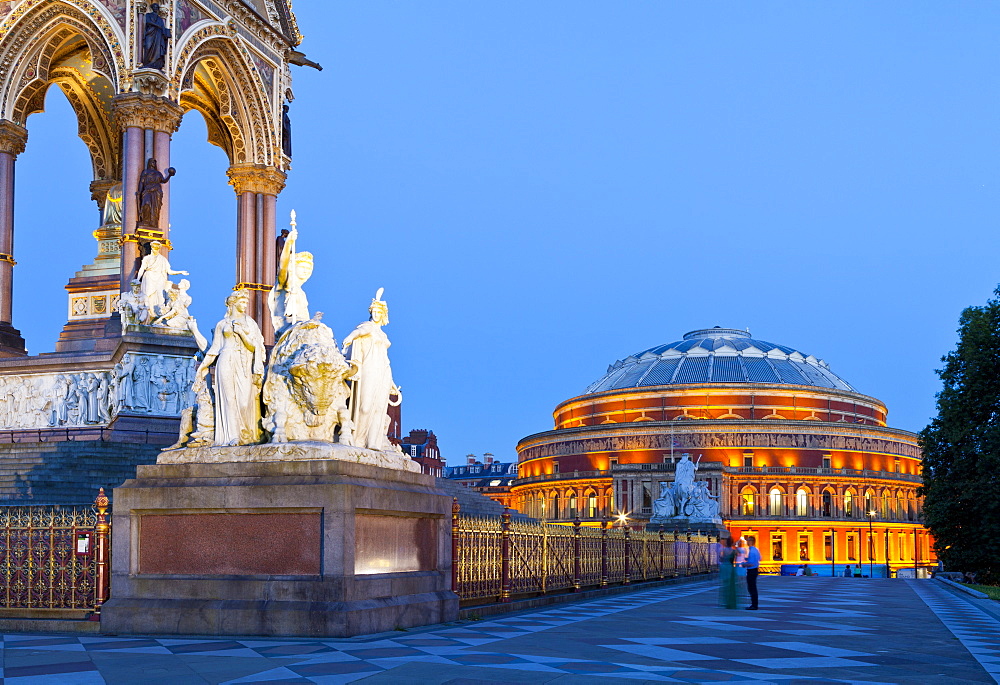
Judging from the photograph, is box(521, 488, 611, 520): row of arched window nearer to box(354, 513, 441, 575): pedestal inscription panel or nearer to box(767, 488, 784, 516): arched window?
box(767, 488, 784, 516): arched window

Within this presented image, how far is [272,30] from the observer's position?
3731 centimetres

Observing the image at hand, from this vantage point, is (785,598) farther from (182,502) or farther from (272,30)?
(272,30)

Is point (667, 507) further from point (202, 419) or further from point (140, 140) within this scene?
point (202, 419)

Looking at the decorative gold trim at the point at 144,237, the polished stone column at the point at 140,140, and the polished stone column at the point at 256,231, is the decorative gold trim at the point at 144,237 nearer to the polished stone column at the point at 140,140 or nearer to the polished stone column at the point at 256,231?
the polished stone column at the point at 140,140

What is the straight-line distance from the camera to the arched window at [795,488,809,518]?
331ft

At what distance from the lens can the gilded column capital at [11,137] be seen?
108ft

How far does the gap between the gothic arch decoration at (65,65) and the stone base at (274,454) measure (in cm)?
1994

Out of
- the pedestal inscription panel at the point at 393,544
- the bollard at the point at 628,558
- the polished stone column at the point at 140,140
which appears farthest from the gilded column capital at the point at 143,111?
the pedestal inscription panel at the point at 393,544

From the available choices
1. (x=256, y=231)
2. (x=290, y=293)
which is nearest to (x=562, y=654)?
(x=290, y=293)

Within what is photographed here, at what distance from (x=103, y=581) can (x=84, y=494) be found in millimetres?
7575

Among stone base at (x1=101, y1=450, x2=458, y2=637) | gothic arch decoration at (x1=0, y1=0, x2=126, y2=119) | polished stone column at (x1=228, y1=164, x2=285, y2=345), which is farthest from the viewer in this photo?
polished stone column at (x1=228, y1=164, x2=285, y2=345)

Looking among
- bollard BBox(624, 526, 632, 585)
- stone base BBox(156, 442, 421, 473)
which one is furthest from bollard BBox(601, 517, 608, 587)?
stone base BBox(156, 442, 421, 473)

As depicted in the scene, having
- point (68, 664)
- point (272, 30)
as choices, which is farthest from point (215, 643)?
point (272, 30)

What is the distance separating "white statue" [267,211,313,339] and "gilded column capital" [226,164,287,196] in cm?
2147
